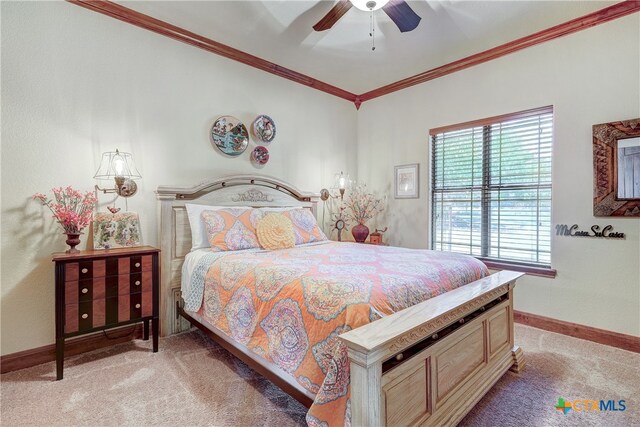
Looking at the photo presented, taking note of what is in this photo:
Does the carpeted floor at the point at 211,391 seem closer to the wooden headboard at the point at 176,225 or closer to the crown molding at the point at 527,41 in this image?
the wooden headboard at the point at 176,225

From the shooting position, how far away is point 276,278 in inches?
71.2

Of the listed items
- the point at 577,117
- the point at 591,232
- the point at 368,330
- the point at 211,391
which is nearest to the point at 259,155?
the point at 211,391

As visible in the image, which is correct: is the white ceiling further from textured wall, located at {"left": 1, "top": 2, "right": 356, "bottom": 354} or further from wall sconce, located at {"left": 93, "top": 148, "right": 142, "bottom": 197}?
wall sconce, located at {"left": 93, "top": 148, "right": 142, "bottom": 197}

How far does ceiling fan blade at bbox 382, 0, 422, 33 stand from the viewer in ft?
7.25

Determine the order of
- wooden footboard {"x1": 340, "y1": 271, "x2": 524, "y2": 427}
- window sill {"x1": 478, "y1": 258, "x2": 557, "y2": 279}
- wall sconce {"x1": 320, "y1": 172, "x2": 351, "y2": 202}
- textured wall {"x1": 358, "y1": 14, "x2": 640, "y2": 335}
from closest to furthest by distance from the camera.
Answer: wooden footboard {"x1": 340, "y1": 271, "x2": 524, "y2": 427}, textured wall {"x1": 358, "y1": 14, "x2": 640, "y2": 335}, window sill {"x1": 478, "y1": 258, "x2": 557, "y2": 279}, wall sconce {"x1": 320, "y1": 172, "x2": 351, "y2": 202}

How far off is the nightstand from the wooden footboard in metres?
1.95

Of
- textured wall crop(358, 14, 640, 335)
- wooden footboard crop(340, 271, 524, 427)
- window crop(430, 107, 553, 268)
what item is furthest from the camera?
window crop(430, 107, 553, 268)

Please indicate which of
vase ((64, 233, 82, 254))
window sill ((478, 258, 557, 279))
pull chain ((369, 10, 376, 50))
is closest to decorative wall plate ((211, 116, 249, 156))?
vase ((64, 233, 82, 254))

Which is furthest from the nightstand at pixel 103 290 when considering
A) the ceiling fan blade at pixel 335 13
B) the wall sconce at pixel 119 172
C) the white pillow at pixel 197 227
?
the ceiling fan blade at pixel 335 13

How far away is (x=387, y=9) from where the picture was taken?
229 cm

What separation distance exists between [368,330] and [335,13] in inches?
89.1

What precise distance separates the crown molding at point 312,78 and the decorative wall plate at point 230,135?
0.74 meters

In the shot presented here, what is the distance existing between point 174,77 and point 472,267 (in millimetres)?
3208

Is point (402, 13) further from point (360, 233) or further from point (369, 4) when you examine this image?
point (360, 233)
